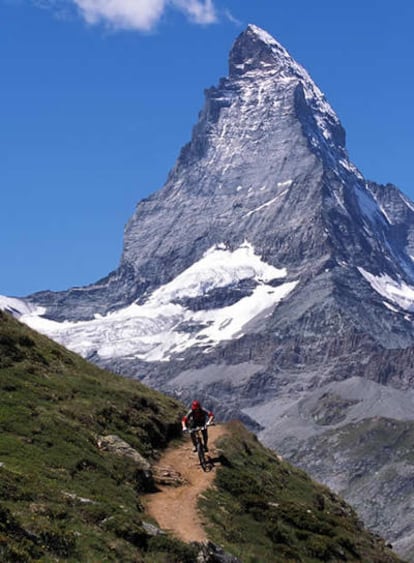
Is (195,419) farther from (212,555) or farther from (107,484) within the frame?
(212,555)

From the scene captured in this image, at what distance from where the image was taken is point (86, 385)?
49.1 metres

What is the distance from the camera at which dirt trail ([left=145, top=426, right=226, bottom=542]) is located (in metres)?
35.1

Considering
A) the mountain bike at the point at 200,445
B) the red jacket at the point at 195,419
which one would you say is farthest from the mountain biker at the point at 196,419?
the mountain bike at the point at 200,445

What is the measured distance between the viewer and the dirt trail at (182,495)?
3512 cm

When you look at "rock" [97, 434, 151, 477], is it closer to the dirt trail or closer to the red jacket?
the dirt trail

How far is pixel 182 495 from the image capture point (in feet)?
128

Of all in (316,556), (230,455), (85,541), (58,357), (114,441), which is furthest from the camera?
(58,357)

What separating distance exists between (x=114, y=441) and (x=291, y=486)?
11.6 metres

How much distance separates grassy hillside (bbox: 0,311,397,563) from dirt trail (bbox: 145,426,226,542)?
1.90 feet

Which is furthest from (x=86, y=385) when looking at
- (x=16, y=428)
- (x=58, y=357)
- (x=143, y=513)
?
(x=143, y=513)

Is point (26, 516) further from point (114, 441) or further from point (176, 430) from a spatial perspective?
point (176, 430)

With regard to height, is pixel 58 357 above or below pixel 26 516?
above

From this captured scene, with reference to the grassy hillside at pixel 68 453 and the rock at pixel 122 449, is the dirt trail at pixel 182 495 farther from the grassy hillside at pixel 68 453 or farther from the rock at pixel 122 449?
the rock at pixel 122 449

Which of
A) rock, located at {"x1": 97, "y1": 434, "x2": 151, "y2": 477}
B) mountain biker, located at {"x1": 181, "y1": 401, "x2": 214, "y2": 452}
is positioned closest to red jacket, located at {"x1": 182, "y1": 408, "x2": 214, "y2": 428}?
mountain biker, located at {"x1": 181, "y1": 401, "x2": 214, "y2": 452}
